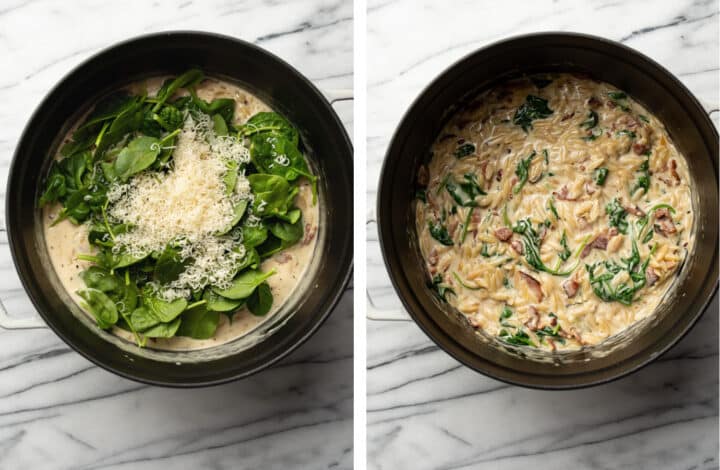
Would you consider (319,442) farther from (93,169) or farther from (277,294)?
(93,169)

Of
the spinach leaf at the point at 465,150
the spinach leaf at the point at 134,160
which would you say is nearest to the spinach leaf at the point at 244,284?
the spinach leaf at the point at 134,160

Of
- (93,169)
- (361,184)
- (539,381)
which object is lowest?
(539,381)

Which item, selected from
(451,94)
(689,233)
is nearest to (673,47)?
(689,233)

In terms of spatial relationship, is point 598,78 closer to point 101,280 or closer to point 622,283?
point 622,283

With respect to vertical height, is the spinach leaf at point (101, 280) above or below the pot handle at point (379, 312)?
above

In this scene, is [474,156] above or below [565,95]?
below

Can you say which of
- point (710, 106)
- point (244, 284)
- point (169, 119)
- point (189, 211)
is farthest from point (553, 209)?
point (169, 119)

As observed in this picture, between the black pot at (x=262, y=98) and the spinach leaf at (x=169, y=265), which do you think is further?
the spinach leaf at (x=169, y=265)

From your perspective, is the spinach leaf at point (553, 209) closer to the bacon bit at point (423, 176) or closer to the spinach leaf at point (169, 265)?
the bacon bit at point (423, 176)
